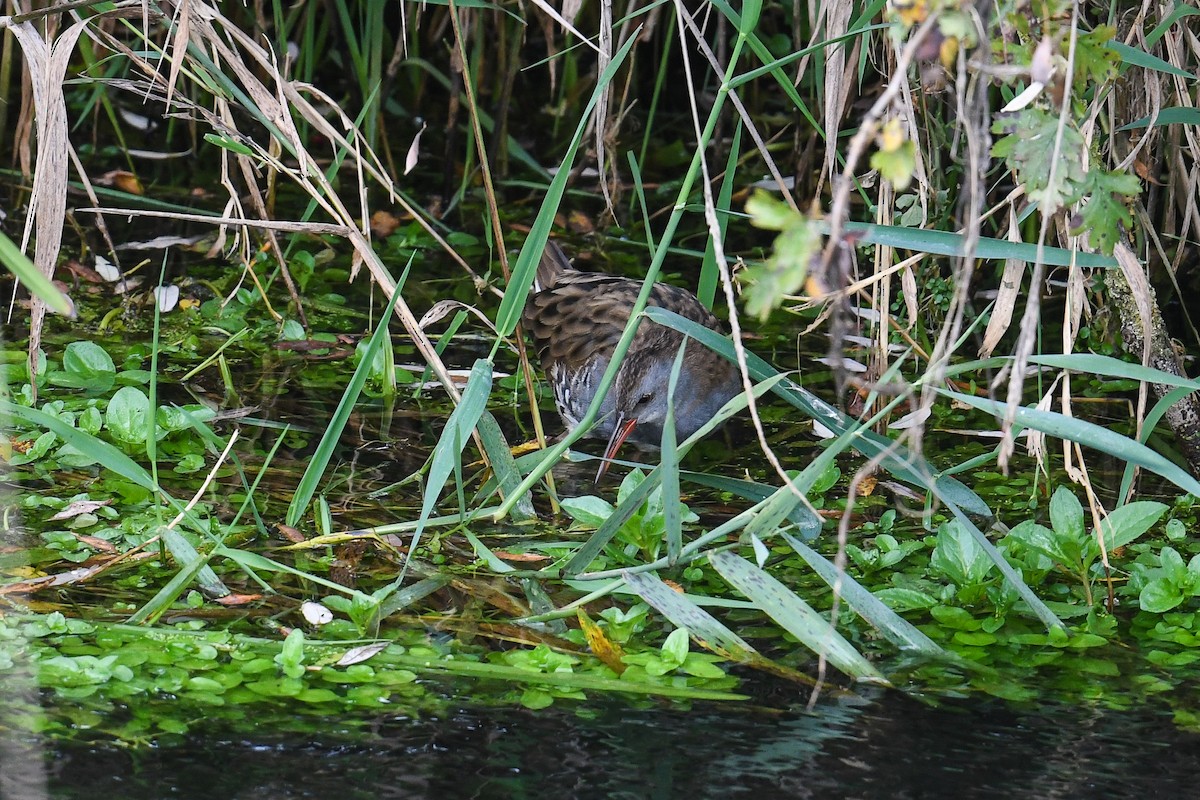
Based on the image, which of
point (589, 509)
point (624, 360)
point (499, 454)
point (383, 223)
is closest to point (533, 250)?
point (499, 454)

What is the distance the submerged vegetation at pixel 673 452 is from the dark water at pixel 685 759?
83 millimetres

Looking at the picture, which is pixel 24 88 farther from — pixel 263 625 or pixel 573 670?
pixel 573 670

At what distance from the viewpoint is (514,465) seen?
10.4 ft

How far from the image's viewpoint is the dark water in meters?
2.31

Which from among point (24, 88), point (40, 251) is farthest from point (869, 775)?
point (24, 88)

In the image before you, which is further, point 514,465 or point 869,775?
point 514,465

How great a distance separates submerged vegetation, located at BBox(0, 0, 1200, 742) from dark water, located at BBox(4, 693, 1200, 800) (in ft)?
0.27

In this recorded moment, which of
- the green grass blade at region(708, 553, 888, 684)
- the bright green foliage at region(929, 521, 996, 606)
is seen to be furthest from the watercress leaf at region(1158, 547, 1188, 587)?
the green grass blade at region(708, 553, 888, 684)

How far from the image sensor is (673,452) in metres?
2.65

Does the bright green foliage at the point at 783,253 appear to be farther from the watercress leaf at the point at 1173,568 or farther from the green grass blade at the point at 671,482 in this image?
the watercress leaf at the point at 1173,568

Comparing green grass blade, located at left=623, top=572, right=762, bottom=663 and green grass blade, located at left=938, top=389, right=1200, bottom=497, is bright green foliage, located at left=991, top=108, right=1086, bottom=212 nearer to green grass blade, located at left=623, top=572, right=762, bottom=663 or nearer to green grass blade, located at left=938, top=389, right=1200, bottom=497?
green grass blade, located at left=938, top=389, right=1200, bottom=497

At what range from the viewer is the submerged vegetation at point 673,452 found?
2.47 metres

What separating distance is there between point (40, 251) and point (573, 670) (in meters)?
1.47

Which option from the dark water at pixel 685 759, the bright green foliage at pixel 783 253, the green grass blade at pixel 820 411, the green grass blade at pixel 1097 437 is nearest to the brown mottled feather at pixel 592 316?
the green grass blade at pixel 820 411
